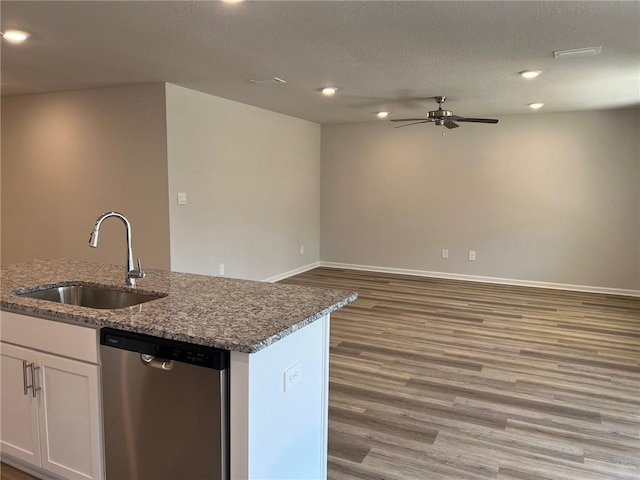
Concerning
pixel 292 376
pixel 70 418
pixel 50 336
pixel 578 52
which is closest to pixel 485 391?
pixel 292 376

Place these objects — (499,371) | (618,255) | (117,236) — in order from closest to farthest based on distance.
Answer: (499,371)
(117,236)
(618,255)

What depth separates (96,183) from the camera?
498cm

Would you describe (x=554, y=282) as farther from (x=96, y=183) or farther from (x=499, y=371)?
(x=96, y=183)

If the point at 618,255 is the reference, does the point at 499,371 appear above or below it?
below

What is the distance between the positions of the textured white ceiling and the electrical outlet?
180 centimetres

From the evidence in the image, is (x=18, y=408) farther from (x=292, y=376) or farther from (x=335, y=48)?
(x=335, y=48)

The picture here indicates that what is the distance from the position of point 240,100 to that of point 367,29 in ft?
9.18

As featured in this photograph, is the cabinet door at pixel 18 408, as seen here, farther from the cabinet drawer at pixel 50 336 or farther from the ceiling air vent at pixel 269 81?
the ceiling air vent at pixel 269 81

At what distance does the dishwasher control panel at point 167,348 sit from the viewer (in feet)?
5.26

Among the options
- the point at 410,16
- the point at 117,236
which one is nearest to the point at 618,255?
the point at 410,16

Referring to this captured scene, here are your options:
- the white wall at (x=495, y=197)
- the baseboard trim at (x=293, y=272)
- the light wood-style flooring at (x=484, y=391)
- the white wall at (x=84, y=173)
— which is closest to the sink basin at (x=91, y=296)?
the light wood-style flooring at (x=484, y=391)

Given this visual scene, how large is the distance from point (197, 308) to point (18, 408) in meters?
1.00

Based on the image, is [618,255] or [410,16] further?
[618,255]

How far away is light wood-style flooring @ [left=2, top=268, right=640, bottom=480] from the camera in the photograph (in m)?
2.44
